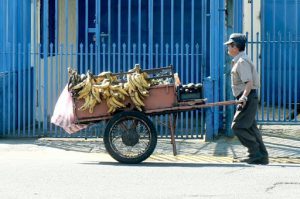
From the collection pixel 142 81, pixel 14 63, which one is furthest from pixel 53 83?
pixel 142 81

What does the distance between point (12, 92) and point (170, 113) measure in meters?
3.78

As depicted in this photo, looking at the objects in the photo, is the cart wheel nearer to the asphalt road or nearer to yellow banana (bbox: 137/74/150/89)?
the asphalt road

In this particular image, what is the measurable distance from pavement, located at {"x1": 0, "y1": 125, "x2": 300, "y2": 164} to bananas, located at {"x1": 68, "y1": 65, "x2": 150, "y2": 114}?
0.96 m

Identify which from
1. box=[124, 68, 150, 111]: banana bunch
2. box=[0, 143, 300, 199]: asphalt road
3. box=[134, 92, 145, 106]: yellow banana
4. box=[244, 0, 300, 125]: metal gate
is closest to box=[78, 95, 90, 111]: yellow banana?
box=[124, 68, 150, 111]: banana bunch

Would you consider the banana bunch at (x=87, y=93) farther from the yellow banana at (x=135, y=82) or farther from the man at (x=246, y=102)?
the man at (x=246, y=102)

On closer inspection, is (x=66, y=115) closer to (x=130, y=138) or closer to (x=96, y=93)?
(x=96, y=93)

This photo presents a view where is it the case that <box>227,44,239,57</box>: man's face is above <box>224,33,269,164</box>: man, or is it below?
above

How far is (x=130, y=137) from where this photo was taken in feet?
33.7

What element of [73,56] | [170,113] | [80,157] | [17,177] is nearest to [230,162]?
[170,113]

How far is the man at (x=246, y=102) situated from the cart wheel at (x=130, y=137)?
1.25 meters

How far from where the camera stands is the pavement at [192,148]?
10.9 meters

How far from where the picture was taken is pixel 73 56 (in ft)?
42.8

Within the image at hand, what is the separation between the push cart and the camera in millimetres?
10242

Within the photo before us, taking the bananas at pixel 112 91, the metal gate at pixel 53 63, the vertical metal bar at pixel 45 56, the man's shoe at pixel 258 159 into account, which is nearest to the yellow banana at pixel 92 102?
the bananas at pixel 112 91
